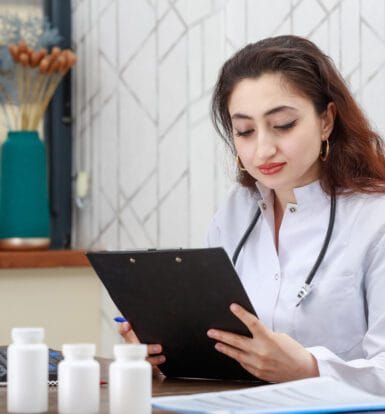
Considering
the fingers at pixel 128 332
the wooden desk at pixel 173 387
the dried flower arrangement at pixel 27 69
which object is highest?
the dried flower arrangement at pixel 27 69

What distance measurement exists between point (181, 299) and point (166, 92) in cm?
175

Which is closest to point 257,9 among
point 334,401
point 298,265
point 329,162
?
point 329,162

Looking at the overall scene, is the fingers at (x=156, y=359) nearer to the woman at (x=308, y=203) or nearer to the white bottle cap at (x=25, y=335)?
the woman at (x=308, y=203)

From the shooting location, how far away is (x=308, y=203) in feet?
6.62

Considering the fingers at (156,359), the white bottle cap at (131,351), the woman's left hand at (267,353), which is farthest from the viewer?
the fingers at (156,359)

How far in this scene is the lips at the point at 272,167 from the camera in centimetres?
196

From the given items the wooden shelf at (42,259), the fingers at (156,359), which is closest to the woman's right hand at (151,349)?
the fingers at (156,359)

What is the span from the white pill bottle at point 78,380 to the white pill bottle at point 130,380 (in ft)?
0.13

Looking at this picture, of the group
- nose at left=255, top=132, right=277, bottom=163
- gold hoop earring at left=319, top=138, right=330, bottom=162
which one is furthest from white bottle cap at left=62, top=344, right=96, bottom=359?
gold hoop earring at left=319, top=138, right=330, bottom=162

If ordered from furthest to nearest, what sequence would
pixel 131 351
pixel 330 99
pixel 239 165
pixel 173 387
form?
1. pixel 239 165
2. pixel 330 99
3. pixel 173 387
4. pixel 131 351

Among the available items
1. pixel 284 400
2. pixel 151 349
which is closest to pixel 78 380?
pixel 284 400

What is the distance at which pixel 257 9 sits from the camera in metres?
2.79

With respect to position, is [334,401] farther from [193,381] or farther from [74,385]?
[193,381]

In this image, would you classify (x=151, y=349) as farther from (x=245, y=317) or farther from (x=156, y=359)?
(x=245, y=317)
